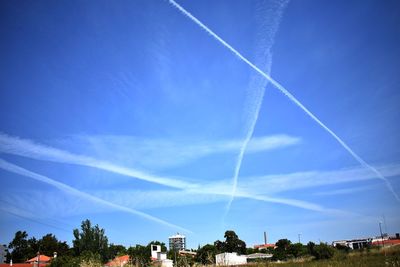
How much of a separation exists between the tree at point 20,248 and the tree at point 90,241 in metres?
16.5

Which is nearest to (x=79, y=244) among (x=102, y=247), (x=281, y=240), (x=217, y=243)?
(x=102, y=247)

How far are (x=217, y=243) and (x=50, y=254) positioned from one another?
124ft

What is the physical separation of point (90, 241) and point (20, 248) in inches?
827

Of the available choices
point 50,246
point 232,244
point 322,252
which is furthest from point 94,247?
point 322,252

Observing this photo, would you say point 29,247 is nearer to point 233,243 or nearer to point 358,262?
point 233,243

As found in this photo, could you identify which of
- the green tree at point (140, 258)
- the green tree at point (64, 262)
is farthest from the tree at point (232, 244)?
the green tree at point (64, 262)

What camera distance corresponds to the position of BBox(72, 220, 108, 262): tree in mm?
69688

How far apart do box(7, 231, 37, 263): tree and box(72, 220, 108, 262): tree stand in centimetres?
1654

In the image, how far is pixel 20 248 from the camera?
7988cm

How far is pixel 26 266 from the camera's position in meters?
59.5

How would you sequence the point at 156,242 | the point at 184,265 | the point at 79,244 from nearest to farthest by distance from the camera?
the point at 184,265
the point at 79,244
the point at 156,242

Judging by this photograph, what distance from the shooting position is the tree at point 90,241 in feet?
229

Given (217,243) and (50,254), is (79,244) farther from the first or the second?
(217,243)

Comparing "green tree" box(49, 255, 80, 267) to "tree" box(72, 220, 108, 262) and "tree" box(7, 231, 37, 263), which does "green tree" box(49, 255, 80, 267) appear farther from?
"tree" box(7, 231, 37, 263)
